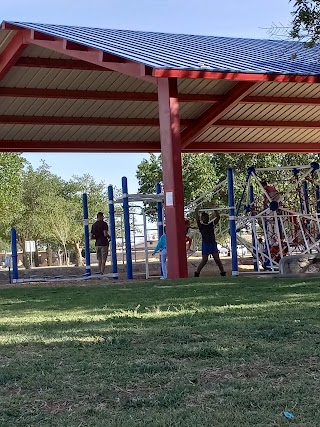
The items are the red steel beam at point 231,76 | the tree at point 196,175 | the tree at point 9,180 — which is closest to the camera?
the red steel beam at point 231,76

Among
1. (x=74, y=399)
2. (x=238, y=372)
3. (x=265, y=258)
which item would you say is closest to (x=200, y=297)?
(x=238, y=372)

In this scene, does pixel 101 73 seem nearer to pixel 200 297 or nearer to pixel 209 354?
pixel 200 297

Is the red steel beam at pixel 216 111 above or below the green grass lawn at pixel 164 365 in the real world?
above

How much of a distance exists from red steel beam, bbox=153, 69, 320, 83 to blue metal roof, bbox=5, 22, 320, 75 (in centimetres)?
9

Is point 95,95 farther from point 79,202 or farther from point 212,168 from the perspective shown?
point 79,202

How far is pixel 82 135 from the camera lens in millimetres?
22969

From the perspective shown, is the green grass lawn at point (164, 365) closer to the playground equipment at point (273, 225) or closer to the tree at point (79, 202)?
the playground equipment at point (273, 225)

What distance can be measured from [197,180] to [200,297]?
1179 inches

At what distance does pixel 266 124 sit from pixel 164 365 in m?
19.4

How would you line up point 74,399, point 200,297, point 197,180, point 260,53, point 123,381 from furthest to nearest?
point 197,180 < point 260,53 < point 200,297 < point 123,381 < point 74,399

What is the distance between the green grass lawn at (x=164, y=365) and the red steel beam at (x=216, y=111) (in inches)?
443

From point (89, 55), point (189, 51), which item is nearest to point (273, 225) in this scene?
point (189, 51)

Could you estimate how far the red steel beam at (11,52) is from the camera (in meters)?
16.4

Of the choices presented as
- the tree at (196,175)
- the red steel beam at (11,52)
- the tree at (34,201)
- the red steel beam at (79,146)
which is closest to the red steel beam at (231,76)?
the red steel beam at (11,52)
